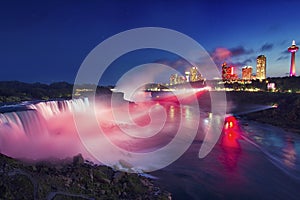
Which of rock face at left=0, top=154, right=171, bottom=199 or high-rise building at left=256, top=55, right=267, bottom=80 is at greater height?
high-rise building at left=256, top=55, right=267, bottom=80

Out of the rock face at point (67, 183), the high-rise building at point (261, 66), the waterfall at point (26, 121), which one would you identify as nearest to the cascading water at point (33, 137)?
the waterfall at point (26, 121)

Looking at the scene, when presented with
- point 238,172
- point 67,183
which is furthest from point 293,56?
point 67,183

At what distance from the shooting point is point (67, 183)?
8.29 meters

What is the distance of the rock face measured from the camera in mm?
7008

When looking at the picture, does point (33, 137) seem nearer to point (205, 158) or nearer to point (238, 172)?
point (205, 158)

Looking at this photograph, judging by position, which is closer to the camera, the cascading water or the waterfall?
the cascading water

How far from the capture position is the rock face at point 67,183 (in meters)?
7.01

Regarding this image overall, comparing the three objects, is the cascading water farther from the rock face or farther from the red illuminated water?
the rock face

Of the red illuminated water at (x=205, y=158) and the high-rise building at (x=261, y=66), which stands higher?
the high-rise building at (x=261, y=66)

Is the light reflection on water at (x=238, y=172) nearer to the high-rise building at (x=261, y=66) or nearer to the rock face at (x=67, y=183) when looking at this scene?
the rock face at (x=67, y=183)

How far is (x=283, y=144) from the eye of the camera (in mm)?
22531

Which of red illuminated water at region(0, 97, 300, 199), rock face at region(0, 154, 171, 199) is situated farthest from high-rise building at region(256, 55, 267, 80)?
rock face at region(0, 154, 171, 199)

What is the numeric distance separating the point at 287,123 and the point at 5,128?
3474 centimetres

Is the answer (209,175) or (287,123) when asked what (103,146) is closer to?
(209,175)
